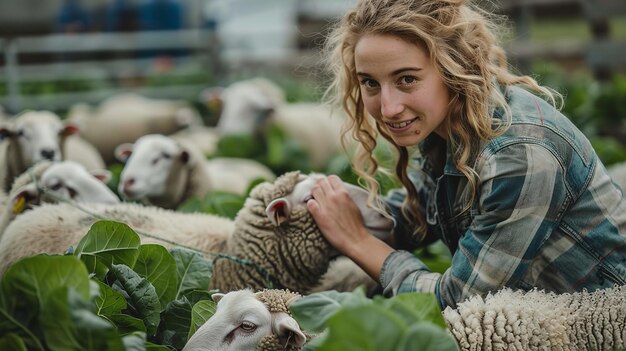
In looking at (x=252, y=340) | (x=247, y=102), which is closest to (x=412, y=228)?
(x=252, y=340)

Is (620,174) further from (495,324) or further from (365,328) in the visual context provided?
(365,328)

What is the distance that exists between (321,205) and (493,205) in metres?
0.88

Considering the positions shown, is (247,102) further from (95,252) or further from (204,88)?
(95,252)

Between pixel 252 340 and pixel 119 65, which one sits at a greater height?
pixel 252 340

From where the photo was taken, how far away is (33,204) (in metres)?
4.36

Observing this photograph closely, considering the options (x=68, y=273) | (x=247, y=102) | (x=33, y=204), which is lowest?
(x=247, y=102)

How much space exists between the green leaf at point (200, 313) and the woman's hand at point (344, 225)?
77cm

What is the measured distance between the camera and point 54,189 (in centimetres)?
442

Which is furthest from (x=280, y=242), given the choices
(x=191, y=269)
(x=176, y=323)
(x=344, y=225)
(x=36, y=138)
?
(x=36, y=138)

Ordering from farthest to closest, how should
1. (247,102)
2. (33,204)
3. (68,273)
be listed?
(247,102), (33,204), (68,273)

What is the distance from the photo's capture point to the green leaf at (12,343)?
7.70ft

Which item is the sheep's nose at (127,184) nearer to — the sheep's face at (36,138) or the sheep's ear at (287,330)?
the sheep's face at (36,138)

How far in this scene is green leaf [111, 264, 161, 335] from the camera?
113 inches

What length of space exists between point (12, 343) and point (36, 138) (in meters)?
3.51
